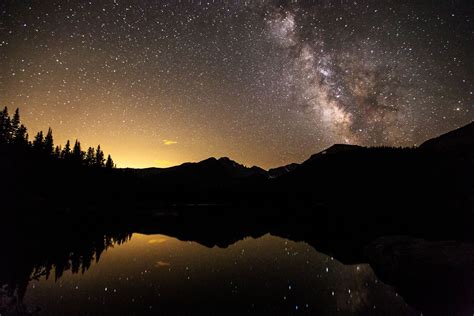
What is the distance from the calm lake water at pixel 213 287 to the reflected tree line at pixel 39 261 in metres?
0.44

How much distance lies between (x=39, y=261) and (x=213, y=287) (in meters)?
12.9

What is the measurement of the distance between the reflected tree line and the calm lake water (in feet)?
1.44

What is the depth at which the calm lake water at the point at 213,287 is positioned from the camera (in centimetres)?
1366

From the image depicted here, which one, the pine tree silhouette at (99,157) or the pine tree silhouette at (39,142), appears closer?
the pine tree silhouette at (39,142)

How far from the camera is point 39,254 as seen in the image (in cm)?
2333

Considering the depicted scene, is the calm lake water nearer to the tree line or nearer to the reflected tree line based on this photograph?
the reflected tree line

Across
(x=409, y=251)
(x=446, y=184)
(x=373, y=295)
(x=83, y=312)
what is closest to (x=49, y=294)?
(x=83, y=312)

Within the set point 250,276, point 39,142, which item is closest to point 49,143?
point 39,142

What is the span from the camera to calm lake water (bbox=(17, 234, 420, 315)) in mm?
13664

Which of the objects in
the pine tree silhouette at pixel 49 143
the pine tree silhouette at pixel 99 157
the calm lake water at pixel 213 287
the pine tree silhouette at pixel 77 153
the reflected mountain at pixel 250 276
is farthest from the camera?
the pine tree silhouette at pixel 99 157

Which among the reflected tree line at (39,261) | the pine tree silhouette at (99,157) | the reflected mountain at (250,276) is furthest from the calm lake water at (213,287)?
the pine tree silhouette at (99,157)

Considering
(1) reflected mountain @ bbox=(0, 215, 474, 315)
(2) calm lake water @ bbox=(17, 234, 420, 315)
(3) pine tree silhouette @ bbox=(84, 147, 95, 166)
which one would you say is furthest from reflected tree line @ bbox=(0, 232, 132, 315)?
(3) pine tree silhouette @ bbox=(84, 147, 95, 166)

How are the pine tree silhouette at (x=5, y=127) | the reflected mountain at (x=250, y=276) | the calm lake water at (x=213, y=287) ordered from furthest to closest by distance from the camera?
the pine tree silhouette at (x=5, y=127)
the reflected mountain at (x=250, y=276)
the calm lake water at (x=213, y=287)

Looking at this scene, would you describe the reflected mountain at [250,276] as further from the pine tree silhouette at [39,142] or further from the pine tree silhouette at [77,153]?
the pine tree silhouette at [77,153]
